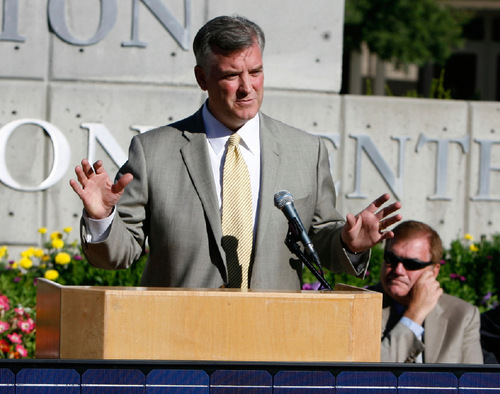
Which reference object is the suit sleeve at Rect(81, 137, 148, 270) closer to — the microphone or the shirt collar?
the shirt collar

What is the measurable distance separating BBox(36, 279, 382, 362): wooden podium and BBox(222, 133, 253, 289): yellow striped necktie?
2.58 ft

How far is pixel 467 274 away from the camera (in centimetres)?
672

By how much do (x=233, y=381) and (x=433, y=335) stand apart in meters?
2.39

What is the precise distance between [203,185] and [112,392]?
3.71 ft

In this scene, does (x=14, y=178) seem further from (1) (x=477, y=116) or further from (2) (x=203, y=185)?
(2) (x=203, y=185)

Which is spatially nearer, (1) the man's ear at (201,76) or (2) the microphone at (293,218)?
(2) the microphone at (293,218)

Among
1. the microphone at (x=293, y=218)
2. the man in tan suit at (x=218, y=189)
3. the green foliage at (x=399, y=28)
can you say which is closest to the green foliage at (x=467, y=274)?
the man in tan suit at (x=218, y=189)

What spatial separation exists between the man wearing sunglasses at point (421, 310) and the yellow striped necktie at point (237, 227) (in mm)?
1321

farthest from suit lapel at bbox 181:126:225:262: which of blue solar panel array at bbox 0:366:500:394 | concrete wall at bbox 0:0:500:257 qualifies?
concrete wall at bbox 0:0:500:257

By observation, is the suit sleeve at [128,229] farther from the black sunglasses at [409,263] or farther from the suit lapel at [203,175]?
the black sunglasses at [409,263]

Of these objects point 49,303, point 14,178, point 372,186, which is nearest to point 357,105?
point 372,186

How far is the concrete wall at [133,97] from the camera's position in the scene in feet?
23.1

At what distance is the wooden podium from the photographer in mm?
1972

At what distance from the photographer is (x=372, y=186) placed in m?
7.57
